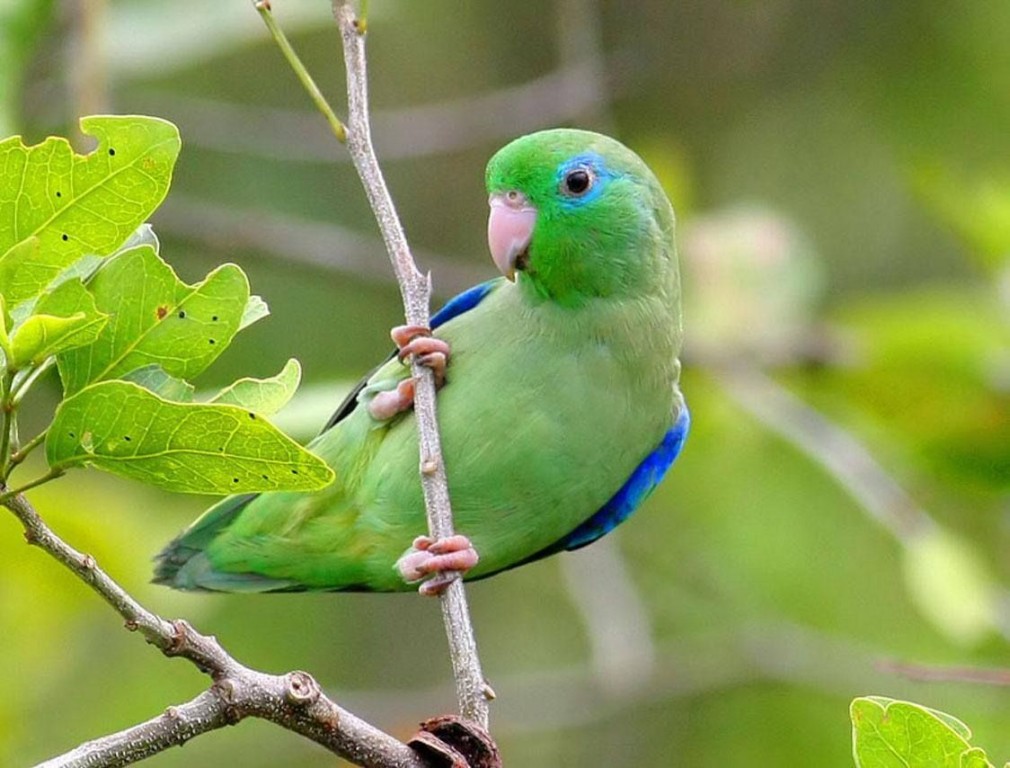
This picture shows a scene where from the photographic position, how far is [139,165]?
2143mm

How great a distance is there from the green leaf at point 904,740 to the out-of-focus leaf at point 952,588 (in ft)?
8.92

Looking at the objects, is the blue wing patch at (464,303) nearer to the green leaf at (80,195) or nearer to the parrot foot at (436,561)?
the parrot foot at (436,561)

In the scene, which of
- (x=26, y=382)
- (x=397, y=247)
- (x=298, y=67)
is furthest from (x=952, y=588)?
(x=26, y=382)

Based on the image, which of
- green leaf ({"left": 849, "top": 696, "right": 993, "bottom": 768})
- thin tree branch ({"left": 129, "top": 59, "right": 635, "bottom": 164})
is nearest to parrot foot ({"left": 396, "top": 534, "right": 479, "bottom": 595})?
green leaf ({"left": 849, "top": 696, "right": 993, "bottom": 768})

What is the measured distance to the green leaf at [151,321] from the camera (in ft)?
7.10

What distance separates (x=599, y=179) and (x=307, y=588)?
1.22m

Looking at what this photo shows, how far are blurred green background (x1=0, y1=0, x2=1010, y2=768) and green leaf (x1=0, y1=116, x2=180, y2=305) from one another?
2.93 meters

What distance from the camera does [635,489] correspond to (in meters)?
3.63

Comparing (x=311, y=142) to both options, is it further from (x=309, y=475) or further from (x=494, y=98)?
(x=309, y=475)

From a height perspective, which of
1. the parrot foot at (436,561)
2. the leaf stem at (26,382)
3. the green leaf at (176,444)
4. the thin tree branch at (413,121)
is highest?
the thin tree branch at (413,121)

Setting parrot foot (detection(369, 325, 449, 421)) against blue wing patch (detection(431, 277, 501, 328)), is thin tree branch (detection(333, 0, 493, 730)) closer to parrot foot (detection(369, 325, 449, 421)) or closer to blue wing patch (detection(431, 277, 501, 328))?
parrot foot (detection(369, 325, 449, 421))

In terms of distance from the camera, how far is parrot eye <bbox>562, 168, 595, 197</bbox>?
3.40 meters

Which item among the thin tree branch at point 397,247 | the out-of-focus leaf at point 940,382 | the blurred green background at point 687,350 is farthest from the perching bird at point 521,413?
the out-of-focus leaf at point 940,382

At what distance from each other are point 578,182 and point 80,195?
1514 mm
